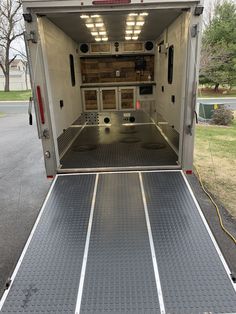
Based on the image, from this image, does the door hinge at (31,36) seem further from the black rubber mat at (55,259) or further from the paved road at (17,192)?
the paved road at (17,192)

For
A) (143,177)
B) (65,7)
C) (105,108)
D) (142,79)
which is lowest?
(143,177)

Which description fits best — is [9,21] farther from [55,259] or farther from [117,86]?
[55,259]

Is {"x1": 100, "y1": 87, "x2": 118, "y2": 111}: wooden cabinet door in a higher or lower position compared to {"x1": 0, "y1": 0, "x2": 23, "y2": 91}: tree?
lower

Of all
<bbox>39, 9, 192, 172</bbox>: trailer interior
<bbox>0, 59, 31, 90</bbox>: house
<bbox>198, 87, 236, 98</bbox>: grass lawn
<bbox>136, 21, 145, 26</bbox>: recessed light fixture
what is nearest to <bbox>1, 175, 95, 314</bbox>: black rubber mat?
<bbox>39, 9, 192, 172</bbox>: trailer interior

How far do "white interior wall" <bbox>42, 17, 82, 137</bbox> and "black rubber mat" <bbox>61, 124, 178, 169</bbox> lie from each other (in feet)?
1.54

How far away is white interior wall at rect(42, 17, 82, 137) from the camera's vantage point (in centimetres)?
373

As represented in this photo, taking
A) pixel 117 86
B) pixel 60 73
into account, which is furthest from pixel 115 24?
pixel 117 86

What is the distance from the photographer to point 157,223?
7.97 feet

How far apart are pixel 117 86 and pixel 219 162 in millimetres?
3185

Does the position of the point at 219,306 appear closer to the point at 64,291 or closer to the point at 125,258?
the point at 125,258

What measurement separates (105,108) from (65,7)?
4.17m

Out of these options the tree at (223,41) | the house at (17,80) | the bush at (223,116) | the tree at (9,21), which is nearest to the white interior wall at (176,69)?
the bush at (223,116)

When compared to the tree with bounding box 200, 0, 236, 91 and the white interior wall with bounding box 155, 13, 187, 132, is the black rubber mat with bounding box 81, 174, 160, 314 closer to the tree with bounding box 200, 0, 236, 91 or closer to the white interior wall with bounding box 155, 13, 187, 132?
the white interior wall with bounding box 155, 13, 187, 132

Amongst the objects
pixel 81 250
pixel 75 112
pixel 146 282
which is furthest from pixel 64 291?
pixel 75 112
